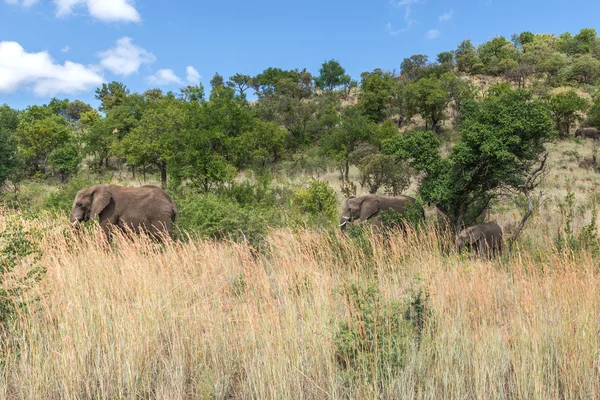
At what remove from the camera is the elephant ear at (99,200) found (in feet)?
28.8

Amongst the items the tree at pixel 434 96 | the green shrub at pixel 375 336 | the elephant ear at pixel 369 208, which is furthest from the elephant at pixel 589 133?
the green shrub at pixel 375 336

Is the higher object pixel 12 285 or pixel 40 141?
pixel 40 141

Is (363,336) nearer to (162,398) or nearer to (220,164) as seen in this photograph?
(162,398)

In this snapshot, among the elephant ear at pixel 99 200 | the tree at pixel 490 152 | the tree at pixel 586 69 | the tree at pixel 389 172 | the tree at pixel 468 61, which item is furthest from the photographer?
the tree at pixel 468 61

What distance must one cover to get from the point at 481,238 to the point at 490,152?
196 cm

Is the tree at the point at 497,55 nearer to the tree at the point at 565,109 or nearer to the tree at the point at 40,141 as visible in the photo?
the tree at the point at 565,109

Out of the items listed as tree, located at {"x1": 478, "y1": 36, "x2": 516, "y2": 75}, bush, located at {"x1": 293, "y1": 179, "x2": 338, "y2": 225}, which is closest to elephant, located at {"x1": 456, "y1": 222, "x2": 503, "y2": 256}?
bush, located at {"x1": 293, "y1": 179, "x2": 338, "y2": 225}

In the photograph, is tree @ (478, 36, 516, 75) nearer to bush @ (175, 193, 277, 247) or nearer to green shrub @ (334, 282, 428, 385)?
bush @ (175, 193, 277, 247)

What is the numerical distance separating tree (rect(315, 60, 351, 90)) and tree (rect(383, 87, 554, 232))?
69.2 meters

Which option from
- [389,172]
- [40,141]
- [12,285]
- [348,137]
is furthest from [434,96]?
[12,285]

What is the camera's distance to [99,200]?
29.1 ft

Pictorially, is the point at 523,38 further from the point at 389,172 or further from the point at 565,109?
the point at 389,172

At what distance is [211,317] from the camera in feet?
14.0

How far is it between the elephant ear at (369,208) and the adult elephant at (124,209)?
539 centimetres
